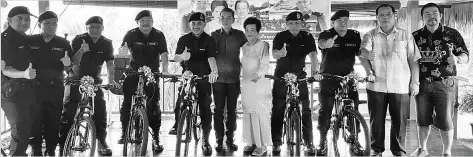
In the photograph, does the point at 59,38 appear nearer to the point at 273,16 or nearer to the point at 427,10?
the point at 273,16

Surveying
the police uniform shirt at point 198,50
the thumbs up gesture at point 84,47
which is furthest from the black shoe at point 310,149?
the thumbs up gesture at point 84,47

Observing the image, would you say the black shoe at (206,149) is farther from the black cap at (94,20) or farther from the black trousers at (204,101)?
the black cap at (94,20)

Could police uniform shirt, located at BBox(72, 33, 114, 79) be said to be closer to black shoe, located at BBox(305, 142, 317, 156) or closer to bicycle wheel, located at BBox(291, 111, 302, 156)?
bicycle wheel, located at BBox(291, 111, 302, 156)

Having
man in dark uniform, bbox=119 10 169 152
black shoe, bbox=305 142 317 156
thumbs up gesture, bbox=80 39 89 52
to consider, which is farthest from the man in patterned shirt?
thumbs up gesture, bbox=80 39 89 52

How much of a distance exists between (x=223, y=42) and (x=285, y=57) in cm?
60

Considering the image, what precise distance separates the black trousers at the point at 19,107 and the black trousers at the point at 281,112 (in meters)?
2.20

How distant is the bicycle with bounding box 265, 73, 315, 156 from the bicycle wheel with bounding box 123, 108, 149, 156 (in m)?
1.15

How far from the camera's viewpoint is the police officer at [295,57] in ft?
14.9

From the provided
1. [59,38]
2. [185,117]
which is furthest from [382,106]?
Answer: [59,38]

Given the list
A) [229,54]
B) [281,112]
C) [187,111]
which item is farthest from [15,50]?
[281,112]

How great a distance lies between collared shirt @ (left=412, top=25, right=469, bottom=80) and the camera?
14.2 ft

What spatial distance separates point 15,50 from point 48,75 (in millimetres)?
345

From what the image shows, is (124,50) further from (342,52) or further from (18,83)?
(342,52)

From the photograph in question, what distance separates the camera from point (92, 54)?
15.1 ft
